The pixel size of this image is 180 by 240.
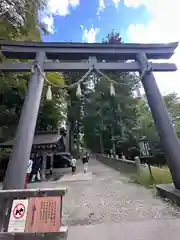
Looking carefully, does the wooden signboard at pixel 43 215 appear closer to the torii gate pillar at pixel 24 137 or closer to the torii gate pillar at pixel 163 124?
the torii gate pillar at pixel 24 137

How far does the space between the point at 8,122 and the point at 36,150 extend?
6.86m

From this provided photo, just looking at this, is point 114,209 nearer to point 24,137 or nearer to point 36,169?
point 24,137

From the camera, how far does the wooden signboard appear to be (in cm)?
253

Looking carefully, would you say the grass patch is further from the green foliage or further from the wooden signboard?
the green foliage

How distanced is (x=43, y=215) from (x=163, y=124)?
3614mm

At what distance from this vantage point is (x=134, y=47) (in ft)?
18.4

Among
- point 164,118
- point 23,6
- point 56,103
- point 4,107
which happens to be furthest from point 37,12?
point 56,103

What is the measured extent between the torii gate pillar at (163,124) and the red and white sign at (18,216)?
3.47 m

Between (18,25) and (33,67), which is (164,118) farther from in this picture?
(18,25)

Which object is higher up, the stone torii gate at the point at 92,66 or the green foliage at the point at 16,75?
the green foliage at the point at 16,75

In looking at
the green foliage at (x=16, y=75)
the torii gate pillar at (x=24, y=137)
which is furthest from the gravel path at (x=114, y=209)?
the green foliage at (x=16, y=75)

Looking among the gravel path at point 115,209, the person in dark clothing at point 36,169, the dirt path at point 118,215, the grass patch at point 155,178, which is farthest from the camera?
the person in dark clothing at point 36,169

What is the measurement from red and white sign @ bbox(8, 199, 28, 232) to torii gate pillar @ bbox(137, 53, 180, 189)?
11.4ft

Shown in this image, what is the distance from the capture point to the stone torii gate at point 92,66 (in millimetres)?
4371
